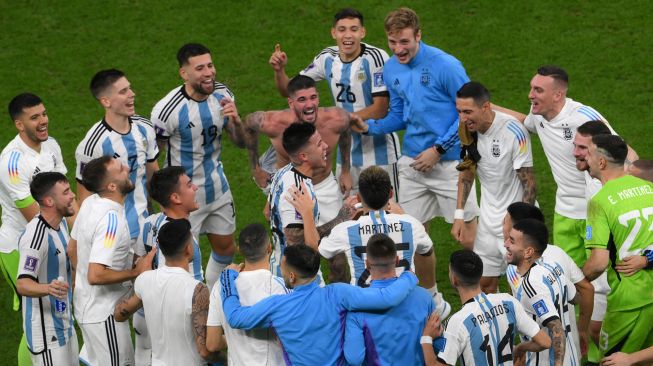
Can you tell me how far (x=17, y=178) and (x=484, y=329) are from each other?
4167mm

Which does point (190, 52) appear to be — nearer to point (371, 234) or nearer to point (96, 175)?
point (96, 175)

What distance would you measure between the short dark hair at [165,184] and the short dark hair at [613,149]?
288 cm

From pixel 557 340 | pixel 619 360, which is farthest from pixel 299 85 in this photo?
pixel 619 360

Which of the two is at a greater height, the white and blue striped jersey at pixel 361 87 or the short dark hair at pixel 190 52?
the short dark hair at pixel 190 52

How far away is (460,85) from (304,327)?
11.9ft

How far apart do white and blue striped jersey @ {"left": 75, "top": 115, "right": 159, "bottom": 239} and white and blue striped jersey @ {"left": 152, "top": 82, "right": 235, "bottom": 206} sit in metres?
0.25

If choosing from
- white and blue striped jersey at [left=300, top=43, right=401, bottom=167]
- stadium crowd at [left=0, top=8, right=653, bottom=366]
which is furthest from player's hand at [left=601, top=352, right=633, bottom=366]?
white and blue striped jersey at [left=300, top=43, right=401, bottom=167]

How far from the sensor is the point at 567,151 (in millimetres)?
8805

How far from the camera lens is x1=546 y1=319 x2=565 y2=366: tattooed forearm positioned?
7.06 metres

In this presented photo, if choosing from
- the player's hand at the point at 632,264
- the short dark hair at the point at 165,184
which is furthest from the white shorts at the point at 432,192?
the short dark hair at the point at 165,184

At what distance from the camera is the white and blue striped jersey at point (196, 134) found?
31.5 ft

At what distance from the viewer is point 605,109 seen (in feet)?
42.5

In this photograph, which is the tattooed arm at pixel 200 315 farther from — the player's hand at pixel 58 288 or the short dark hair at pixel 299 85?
the short dark hair at pixel 299 85

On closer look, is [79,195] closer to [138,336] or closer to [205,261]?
[138,336]
